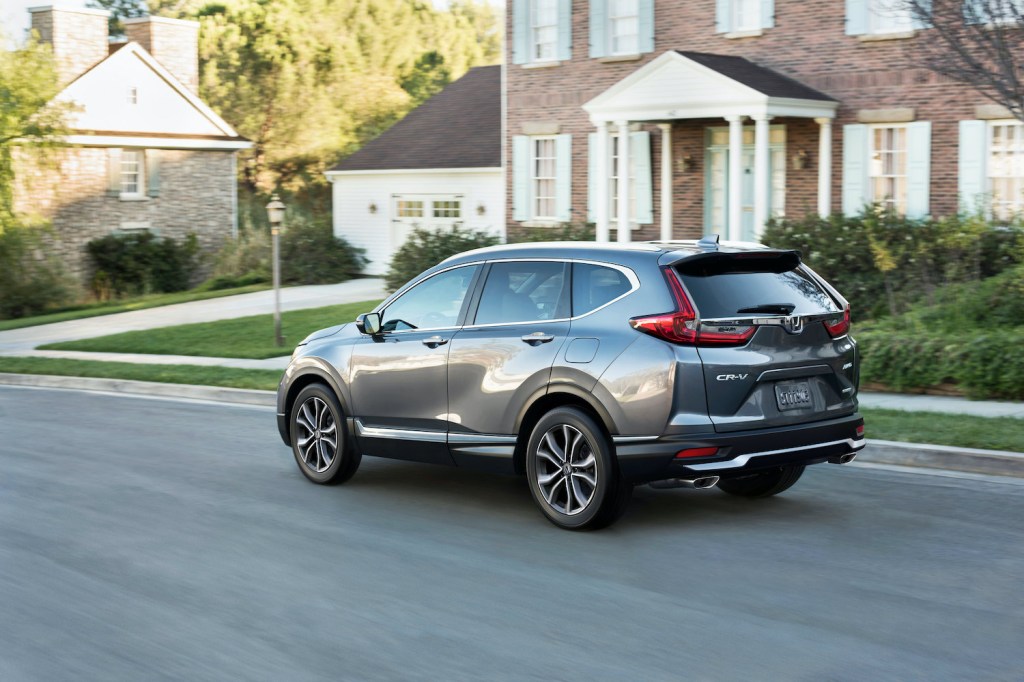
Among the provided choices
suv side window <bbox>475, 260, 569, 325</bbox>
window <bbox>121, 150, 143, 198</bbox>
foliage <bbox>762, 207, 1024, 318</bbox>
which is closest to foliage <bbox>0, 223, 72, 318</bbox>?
window <bbox>121, 150, 143, 198</bbox>

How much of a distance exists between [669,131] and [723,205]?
1885 mm

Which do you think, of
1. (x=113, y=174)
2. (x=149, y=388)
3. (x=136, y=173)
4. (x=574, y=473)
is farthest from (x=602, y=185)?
(x=136, y=173)

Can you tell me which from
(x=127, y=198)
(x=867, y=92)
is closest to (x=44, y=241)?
(x=127, y=198)

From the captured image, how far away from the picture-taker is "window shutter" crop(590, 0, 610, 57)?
87.1 ft

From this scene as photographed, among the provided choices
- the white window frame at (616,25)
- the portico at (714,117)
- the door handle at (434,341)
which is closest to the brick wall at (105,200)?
the white window frame at (616,25)

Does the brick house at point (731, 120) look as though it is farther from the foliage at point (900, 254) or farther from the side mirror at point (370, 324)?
the side mirror at point (370, 324)

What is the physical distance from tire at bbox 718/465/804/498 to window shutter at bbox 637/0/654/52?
720 inches

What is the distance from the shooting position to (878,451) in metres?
10.3

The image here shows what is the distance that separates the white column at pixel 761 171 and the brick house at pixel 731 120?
3 cm

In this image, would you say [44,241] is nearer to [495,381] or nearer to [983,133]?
[983,133]

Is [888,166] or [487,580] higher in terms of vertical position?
[888,166]

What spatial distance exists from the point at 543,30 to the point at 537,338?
68.8 feet

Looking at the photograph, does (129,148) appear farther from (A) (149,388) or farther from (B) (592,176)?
(A) (149,388)

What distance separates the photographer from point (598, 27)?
2666cm
